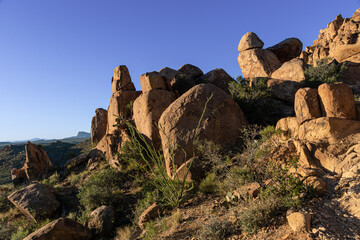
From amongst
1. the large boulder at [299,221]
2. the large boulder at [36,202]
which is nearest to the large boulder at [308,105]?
the large boulder at [299,221]

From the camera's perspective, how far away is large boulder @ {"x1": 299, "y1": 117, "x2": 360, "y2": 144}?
17.3ft

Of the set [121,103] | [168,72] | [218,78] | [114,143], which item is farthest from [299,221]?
[168,72]

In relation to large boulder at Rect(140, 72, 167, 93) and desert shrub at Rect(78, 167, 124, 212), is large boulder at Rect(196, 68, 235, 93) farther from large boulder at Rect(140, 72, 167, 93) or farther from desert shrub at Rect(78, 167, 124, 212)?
desert shrub at Rect(78, 167, 124, 212)

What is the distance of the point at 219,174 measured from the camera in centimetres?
703

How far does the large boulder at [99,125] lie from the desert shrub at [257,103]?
39.8ft

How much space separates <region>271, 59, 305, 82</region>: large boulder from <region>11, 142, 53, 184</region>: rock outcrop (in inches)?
699

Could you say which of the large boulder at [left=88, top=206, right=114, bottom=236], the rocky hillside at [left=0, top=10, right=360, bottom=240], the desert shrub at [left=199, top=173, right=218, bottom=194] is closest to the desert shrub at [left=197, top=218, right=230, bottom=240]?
the rocky hillside at [left=0, top=10, right=360, bottom=240]

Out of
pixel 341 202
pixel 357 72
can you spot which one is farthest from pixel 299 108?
pixel 357 72

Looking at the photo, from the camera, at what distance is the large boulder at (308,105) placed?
5.89m

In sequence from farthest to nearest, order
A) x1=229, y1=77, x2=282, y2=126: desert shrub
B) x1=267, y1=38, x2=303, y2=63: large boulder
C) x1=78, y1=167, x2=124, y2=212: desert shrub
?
x1=267, y1=38, x2=303, y2=63: large boulder, x1=229, y1=77, x2=282, y2=126: desert shrub, x1=78, y1=167, x2=124, y2=212: desert shrub

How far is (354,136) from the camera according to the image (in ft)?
17.0

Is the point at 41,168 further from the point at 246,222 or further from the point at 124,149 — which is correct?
the point at 246,222

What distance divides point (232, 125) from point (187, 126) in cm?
214

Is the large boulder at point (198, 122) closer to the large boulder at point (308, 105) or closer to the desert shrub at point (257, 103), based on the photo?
the desert shrub at point (257, 103)
